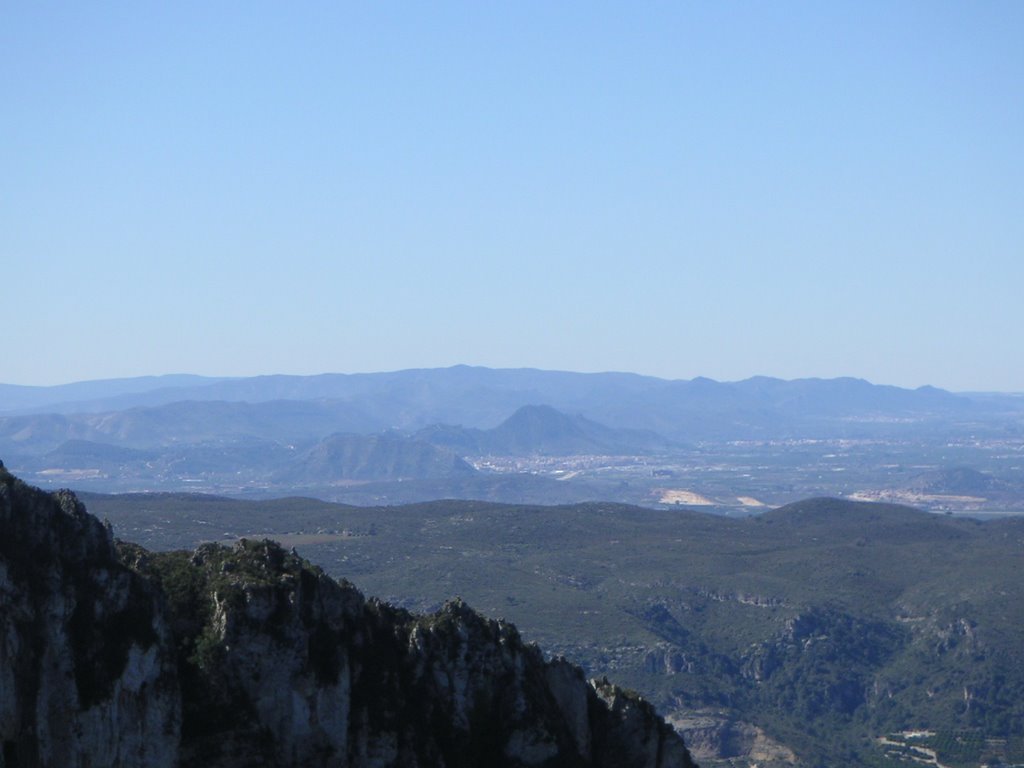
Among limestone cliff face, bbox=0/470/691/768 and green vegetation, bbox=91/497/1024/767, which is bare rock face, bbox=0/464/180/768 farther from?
green vegetation, bbox=91/497/1024/767

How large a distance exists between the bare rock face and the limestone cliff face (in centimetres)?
2

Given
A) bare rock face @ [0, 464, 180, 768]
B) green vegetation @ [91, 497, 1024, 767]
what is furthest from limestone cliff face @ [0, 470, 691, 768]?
green vegetation @ [91, 497, 1024, 767]

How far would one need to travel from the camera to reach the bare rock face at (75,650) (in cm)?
2252

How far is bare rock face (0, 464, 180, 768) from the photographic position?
886 inches

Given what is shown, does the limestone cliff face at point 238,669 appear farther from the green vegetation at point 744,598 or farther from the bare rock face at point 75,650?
the green vegetation at point 744,598

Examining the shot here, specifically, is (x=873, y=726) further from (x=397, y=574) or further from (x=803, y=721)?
(x=397, y=574)

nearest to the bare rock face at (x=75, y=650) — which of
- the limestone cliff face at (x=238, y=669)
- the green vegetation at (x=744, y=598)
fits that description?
the limestone cliff face at (x=238, y=669)

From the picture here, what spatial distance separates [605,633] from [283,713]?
73.0m

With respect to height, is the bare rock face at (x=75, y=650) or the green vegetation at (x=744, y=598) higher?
the bare rock face at (x=75, y=650)

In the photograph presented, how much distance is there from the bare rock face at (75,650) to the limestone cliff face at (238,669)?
22mm

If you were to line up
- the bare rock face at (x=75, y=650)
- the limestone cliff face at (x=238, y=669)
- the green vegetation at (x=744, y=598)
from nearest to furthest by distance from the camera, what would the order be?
the bare rock face at (x=75, y=650) → the limestone cliff face at (x=238, y=669) → the green vegetation at (x=744, y=598)

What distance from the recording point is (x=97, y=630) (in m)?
23.7

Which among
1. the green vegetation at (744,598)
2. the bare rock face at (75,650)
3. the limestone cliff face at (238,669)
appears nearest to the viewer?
the bare rock face at (75,650)

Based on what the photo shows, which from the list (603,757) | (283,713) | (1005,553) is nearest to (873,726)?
(1005,553)
